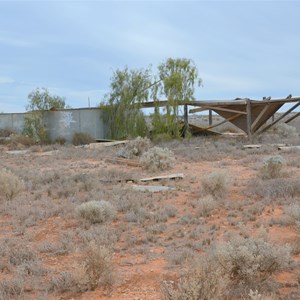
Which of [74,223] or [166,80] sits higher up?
[166,80]

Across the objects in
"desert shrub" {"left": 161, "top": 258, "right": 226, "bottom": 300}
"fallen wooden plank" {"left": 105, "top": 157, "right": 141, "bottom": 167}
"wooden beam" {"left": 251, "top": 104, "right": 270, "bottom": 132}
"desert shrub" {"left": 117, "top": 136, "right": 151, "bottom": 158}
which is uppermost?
"wooden beam" {"left": 251, "top": 104, "right": 270, "bottom": 132}

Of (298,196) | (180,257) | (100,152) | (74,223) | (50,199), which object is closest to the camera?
(180,257)

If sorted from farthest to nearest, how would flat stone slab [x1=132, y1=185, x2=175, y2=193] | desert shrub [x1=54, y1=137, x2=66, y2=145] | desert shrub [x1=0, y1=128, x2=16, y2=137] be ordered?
desert shrub [x1=0, y1=128, x2=16, y2=137] → desert shrub [x1=54, y1=137, x2=66, y2=145] → flat stone slab [x1=132, y1=185, x2=175, y2=193]

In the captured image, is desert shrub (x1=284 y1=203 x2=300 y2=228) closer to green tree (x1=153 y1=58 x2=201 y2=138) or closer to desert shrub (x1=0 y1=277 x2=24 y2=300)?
desert shrub (x1=0 y1=277 x2=24 y2=300)

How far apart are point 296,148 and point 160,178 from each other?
26.9 feet

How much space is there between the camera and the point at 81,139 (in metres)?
25.0

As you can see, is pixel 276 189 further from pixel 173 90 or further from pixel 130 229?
pixel 173 90

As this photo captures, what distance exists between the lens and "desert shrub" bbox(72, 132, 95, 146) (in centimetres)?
2500

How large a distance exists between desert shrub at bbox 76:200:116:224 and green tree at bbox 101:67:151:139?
17.4 m

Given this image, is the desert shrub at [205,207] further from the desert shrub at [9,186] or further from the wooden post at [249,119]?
the wooden post at [249,119]

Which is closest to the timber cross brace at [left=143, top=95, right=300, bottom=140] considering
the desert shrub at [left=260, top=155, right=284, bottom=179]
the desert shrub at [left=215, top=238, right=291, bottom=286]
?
the desert shrub at [left=260, top=155, right=284, bottom=179]

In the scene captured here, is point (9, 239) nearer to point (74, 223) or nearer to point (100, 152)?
point (74, 223)

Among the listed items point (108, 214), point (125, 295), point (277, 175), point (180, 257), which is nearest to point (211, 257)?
point (180, 257)

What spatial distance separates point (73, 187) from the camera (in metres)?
10.5
